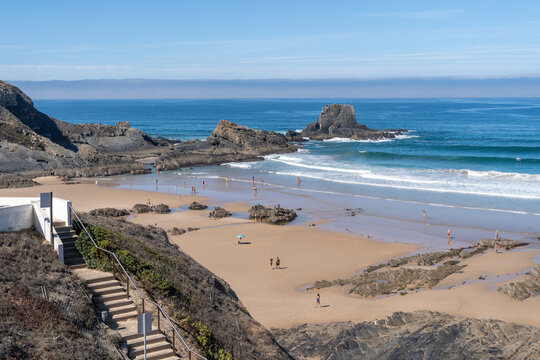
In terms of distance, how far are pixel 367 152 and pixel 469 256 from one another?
1642 inches

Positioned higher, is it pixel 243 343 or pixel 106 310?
pixel 106 310

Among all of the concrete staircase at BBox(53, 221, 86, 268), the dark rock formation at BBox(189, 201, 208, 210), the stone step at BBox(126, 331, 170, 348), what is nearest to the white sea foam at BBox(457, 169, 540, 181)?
the dark rock formation at BBox(189, 201, 208, 210)

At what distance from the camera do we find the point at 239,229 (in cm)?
3128

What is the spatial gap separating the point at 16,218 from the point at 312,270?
1465cm

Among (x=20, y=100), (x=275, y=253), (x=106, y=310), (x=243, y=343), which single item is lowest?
(x=275, y=253)

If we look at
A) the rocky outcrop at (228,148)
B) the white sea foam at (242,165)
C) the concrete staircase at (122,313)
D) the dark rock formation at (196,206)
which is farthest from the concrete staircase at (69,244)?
the rocky outcrop at (228,148)

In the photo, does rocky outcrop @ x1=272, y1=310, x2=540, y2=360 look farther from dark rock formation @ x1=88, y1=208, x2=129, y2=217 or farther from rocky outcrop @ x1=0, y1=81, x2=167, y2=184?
rocky outcrop @ x1=0, y1=81, x2=167, y2=184

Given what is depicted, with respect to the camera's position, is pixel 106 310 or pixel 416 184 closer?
pixel 106 310

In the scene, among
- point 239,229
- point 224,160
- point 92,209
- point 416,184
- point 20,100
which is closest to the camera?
point 239,229

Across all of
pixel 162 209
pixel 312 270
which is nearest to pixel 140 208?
pixel 162 209

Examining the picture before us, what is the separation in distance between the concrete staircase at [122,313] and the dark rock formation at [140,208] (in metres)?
24.9

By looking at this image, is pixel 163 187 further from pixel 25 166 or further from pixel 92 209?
pixel 25 166

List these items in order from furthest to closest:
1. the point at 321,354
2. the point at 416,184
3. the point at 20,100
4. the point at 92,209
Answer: the point at 20,100, the point at 416,184, the point at 92,209, the point at 321,354

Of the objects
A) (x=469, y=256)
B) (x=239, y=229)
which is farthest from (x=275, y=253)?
(x=469, y=256)
